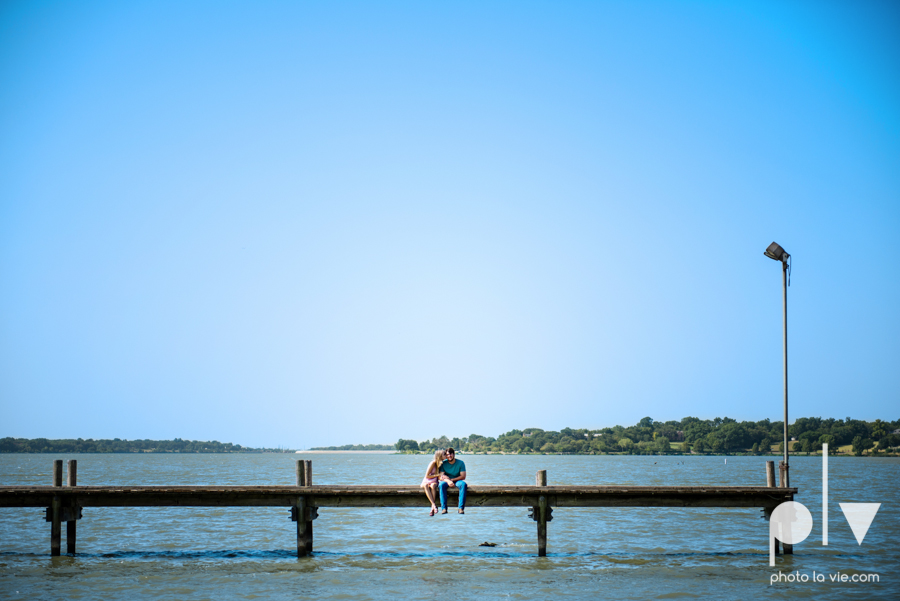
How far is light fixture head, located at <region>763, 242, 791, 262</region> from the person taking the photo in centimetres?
2044

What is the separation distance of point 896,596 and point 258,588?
13788 mm

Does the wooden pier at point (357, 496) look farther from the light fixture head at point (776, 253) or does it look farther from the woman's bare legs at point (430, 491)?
the light fixture head at point (776, 253)

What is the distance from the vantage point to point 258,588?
16828mm

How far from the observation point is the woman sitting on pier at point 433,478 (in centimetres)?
1823

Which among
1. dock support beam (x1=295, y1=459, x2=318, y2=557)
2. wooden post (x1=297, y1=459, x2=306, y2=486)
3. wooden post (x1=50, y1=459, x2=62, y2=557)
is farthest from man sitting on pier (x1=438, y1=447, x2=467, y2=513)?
wooden post (x1=50, y1=459, x2=62, y2=557)

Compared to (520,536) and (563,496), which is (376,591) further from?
(520,536)

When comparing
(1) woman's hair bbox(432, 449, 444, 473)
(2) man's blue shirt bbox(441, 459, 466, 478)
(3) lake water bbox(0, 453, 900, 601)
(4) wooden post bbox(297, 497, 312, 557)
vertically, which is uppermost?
(1) woman's hair bbox(432, 449, 444, 473)

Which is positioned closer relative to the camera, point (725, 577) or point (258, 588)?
point (258, 588)

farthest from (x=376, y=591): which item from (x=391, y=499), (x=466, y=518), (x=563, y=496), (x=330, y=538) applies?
(x=466, y=518)

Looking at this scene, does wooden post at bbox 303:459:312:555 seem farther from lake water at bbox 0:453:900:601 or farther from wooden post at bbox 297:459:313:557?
lake water at bbox 0:453:900:601

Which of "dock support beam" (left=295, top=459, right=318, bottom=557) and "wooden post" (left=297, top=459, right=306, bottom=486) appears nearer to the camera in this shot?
"dock support beam" (left=295, top=459, right=318, bottom=557)

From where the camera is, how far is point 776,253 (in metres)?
20.5

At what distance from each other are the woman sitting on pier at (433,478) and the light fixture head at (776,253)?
10428 mm

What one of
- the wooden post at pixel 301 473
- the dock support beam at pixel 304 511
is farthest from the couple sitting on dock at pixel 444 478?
the wooden post at pixel 301 473
